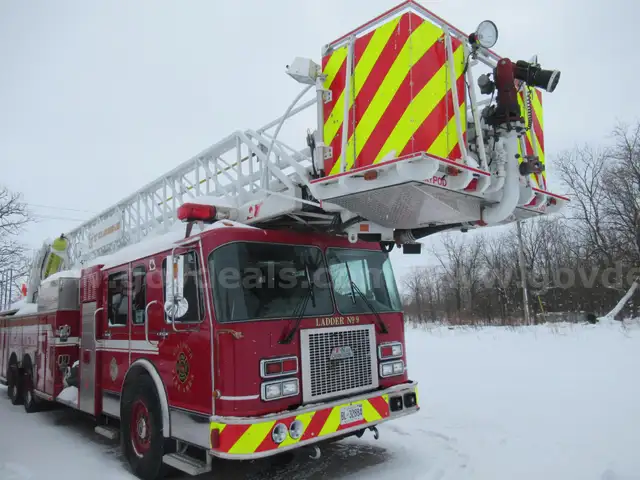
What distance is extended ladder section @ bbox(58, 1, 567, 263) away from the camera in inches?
154

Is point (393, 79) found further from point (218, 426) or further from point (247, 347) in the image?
point (218, 426)

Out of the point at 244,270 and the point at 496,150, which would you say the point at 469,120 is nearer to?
the point at 496,150

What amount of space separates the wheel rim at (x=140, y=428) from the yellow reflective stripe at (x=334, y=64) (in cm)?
379

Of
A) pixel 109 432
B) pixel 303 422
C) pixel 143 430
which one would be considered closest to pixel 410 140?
pixel 303 422

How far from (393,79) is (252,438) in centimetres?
314

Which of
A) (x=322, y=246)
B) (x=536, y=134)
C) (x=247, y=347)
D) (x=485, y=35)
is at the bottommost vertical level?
(x=247, y=347)

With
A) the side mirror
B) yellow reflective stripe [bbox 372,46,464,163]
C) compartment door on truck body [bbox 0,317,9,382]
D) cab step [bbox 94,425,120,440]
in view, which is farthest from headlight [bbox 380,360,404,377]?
compartment door on truck body [bbox 0,317,9,382]

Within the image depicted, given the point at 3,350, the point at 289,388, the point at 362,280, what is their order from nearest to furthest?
1. the point at 289,388
2. the point at 362,280
3. the point at 3,350

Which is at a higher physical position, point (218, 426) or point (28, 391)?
point (218, 426)

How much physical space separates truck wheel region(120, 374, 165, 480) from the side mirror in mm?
952

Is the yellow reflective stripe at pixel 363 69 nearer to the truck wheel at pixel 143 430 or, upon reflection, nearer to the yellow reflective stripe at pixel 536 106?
the yellow reflective stripe at pixel 536 106

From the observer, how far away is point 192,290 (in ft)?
15.6

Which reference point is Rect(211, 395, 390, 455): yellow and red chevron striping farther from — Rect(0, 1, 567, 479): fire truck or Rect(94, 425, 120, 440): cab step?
Rect(94, 425, 120, 440): cab step

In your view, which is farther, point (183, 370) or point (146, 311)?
point (146, 311)
